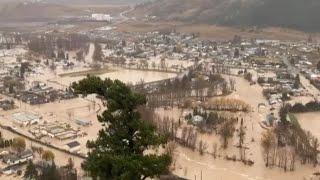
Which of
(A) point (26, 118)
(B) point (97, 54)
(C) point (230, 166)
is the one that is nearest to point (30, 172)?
(C) point (230, 166)

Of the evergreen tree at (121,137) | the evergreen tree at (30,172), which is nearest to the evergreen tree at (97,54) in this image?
the evergreen tree at (30,172)

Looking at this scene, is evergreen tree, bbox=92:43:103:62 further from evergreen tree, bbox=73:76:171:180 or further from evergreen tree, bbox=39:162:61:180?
evergreen tree, bbox=73:76:171:180

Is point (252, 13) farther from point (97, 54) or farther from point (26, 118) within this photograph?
point (26, 118)

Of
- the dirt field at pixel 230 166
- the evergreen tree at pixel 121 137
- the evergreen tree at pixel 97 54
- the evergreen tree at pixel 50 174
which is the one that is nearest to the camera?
the evergreen tree at pixel 121 137

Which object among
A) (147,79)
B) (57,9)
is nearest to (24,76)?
(147,79)

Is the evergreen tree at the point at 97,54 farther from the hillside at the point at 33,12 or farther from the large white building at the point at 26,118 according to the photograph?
the hillside at the point at 33,12

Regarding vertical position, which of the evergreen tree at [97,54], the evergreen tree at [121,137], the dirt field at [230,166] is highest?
the evergreen tree at [121,137]
